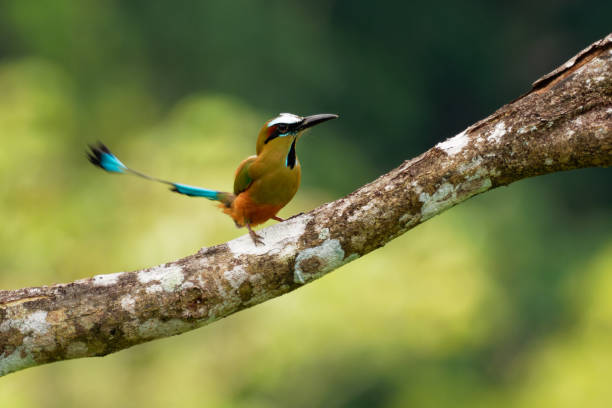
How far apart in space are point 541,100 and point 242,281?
1.05 metres

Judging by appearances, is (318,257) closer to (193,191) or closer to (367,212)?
(367,212)

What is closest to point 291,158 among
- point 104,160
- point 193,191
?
point 193,191

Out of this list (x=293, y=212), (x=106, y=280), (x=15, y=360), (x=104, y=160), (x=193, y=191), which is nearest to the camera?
(x=15, y=360)

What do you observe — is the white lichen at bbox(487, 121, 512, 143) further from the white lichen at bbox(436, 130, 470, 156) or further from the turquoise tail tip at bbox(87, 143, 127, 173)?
the turquoise tail tip at bbox(87, 143, 127, 173)

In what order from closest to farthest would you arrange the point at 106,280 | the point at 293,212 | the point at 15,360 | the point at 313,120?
the point at 15,360 < the point at 106,280 < the point at 313,120 < the point at 293,212

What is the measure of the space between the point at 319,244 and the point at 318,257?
40 mm

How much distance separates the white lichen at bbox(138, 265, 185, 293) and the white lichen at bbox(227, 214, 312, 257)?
0.60 ft

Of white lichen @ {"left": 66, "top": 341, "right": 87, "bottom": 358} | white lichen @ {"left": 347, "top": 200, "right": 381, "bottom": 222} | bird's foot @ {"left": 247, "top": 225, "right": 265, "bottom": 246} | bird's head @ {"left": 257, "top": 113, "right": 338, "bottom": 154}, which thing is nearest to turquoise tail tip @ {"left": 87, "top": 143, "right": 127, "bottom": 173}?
bird's head @ {"left": 257, "top": 113, "right": 338, "bottom": 154}

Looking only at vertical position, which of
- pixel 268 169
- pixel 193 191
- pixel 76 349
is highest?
pixel 193 191

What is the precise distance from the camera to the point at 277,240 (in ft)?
8.52

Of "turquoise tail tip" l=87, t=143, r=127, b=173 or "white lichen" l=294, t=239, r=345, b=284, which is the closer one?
"white lichen" l=294, t=239, r=345, b=284

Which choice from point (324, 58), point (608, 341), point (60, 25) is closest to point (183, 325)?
point (608, 341)

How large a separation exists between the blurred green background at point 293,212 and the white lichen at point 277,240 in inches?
157

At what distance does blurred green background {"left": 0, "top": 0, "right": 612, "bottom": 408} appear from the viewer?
7488 mm
